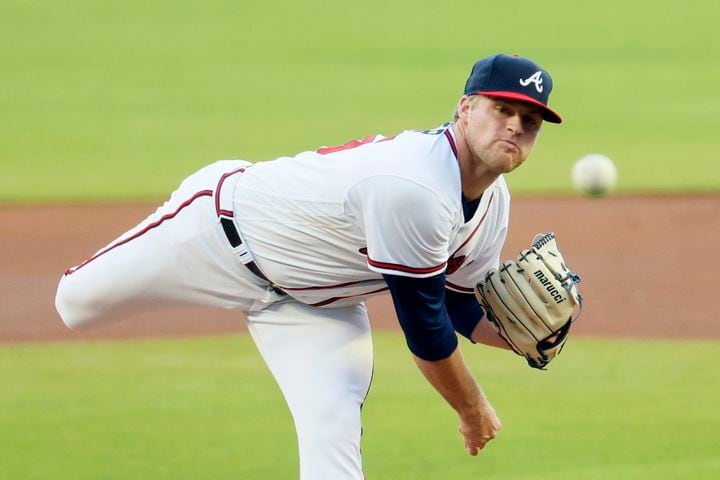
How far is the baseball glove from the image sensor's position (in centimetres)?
388

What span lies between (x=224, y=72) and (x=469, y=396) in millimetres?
13077

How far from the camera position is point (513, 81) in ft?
11.2

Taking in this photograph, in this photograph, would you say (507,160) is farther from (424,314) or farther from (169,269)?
(169,269)

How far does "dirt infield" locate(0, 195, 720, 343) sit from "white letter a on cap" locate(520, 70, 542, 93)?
3757 mm

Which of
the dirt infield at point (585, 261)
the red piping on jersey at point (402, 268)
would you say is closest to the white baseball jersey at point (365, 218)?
the red piping on jersey at point (402, 268)

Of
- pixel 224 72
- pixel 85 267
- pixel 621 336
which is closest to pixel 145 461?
pixel 85 267

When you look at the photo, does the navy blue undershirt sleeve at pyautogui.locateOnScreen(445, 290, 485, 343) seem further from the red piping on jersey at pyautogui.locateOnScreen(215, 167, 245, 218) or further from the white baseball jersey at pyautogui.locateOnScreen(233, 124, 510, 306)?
the red piping on jersey at pyautogui.locateOnScreen(215, 167, 245, 218)

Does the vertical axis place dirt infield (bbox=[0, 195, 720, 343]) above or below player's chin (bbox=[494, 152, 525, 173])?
below

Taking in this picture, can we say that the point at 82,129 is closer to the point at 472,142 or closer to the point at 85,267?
the point at 85,267

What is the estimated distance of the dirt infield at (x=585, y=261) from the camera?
7.12m

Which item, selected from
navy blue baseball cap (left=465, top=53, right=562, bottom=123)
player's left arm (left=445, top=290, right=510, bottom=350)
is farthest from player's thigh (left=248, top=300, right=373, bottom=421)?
navy blue baseball cap (left=465, top=53, right=562, bottom=123)

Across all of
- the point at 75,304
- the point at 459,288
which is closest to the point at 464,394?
the point at 459,288

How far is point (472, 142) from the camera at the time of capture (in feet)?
11.4

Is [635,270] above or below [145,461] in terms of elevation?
below
